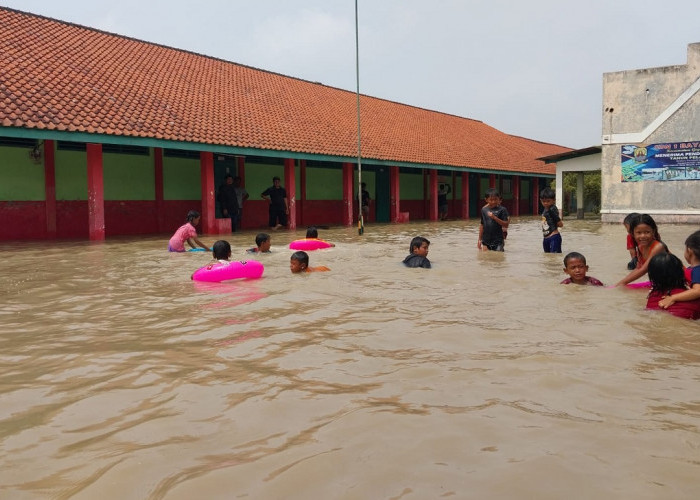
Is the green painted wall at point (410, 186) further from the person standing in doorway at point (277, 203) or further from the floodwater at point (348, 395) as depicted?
the floodwater at point (348, 395)

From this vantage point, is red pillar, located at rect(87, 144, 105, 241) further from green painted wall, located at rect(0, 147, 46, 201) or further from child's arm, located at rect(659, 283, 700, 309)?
child's arm, located at rect(659, 283, 700, 309)

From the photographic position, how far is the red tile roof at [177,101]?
14.4m

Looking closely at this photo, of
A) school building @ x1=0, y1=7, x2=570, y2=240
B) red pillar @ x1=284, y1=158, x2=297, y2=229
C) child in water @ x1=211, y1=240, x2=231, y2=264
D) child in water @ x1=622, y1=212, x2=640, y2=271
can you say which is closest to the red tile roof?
school building @ x1=0, y1=7, x2=570, y2=240

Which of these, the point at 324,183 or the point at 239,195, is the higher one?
the point at 324,183

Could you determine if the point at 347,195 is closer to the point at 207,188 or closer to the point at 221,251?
the point at 207,188

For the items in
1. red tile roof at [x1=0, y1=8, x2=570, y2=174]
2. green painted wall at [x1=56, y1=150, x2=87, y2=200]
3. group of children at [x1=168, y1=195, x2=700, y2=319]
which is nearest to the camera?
group of children at [x1=168, y1=195, x2=700, y2=319]

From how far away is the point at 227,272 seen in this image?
7742 millimetres

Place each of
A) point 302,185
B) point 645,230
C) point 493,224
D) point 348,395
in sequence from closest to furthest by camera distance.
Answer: point 348,395, point 645,230, point 493,224, point 302,185

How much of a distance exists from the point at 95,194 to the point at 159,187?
10.4ft

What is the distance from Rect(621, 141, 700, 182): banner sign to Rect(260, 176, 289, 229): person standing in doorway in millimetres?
12803

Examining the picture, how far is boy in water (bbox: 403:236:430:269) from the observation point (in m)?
9.07

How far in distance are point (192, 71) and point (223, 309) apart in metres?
17.7

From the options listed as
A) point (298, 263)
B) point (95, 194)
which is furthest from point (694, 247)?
point (95, 194)

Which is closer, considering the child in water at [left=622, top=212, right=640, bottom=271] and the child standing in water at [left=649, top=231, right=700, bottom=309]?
the child standing in water at [left=649, top=231, right=700, bottom=309]
